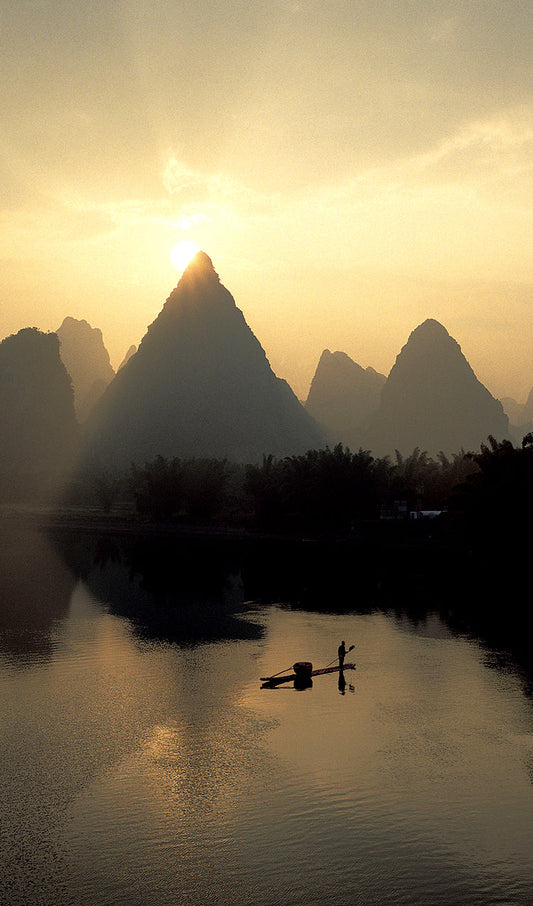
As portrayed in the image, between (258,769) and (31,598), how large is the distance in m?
39.6

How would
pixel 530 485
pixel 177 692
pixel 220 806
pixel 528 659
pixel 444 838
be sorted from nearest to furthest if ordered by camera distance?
pixel 444 838 < pixel 220 806 < pixel 177 692 < pixel 528 659 < pixel 530 485

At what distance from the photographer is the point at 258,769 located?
2542cm

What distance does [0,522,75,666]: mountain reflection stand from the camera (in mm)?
43594

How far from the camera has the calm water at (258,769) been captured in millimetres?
18953

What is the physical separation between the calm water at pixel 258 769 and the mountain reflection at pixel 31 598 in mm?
516

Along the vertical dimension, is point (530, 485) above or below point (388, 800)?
above

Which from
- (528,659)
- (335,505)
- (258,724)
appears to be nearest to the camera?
(258,724)

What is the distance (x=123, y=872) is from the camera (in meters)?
19.1

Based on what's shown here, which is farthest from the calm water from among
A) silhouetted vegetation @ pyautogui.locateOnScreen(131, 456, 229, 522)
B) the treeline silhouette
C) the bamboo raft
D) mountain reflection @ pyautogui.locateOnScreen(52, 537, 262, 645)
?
silhouetted vegetation @ pyautogui.locateOnScreen(131, 456, 229, 522)

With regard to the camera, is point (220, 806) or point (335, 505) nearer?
point (220, 806)

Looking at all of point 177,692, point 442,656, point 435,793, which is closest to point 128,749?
point 177,692

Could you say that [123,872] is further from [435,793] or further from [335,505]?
[335,505]

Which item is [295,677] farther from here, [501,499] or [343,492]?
[343,492]

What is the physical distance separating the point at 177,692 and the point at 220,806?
1194 cm
